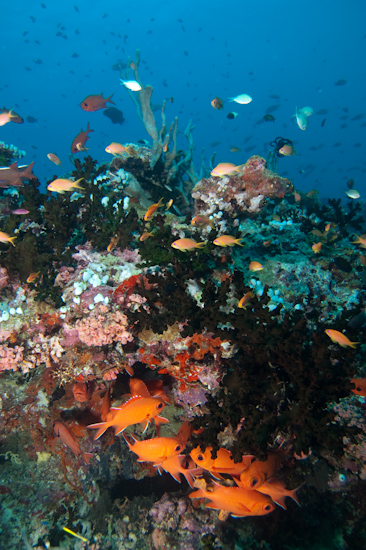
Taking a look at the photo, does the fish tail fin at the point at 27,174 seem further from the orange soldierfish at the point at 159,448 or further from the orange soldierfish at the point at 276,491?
the orange soldierfish at the point at 276,491

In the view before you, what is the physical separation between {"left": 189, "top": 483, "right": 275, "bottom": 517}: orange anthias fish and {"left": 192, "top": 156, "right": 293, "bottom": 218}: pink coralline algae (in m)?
5.35

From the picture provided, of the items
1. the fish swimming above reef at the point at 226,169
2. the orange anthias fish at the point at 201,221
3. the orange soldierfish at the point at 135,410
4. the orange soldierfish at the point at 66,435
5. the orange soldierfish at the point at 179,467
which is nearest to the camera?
the orange soldierfish at the point at 135,410

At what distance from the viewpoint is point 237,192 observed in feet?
21.5

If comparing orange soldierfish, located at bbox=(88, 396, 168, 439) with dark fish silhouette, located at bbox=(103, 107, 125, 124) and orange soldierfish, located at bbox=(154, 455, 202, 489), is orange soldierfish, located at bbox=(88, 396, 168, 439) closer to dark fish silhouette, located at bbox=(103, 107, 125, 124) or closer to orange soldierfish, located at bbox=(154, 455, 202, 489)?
orange soldierfish, located at bbox=(154, 455, 202, 489)

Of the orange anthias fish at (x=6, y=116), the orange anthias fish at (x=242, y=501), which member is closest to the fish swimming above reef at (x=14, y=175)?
the orange anthias fish at (x=6, y=116)

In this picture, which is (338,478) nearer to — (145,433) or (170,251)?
(145,433)

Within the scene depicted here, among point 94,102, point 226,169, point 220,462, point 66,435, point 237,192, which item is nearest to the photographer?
point 220,462

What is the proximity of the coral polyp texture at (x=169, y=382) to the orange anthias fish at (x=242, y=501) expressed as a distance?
0.02 m

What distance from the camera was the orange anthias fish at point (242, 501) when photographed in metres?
2.59

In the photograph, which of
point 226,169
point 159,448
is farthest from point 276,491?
point 226,169

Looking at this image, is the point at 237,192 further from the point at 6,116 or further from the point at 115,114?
the point at 115,114

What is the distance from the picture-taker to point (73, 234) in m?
5.25

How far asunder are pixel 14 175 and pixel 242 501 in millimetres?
7419

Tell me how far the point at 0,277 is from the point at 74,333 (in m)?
1.92
